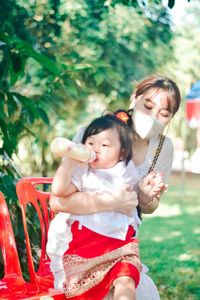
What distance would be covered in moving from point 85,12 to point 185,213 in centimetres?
452

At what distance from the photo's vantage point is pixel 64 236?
76.7 inches

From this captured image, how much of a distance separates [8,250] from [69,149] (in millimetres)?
797

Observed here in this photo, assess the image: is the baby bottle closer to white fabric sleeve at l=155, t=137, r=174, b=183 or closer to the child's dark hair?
the child's dark hair

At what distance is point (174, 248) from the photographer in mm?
5578

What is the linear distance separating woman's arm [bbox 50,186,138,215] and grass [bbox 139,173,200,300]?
Result: 2159mm

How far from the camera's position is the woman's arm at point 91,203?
1.76m

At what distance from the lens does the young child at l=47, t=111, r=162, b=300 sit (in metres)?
1.77

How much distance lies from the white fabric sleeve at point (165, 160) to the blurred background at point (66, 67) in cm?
34

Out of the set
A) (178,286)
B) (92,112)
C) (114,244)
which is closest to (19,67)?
(114,244)

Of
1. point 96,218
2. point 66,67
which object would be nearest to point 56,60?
point 66,67

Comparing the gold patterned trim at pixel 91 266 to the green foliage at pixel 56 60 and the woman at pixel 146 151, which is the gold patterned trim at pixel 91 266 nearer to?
the woman at pixel 146 151

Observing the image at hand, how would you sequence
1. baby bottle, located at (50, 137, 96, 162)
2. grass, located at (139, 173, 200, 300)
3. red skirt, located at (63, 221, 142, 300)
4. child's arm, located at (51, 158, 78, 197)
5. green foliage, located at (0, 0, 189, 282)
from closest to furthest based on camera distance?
baby bottle, located at (50, 137, 96, 162) < child's arm, located at (51, 158, 78, 197) < red skirt, located at (63, 221, 142, 300) < green foliage, located at (0, 0, 189, 282) < grass, located at (139, 173, 200, 300)

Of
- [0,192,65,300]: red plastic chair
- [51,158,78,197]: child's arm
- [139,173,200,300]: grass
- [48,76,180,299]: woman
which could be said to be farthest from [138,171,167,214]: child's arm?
[139,173,200,300]: grass

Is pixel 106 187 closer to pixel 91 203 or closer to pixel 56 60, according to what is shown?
pixel 91 203
